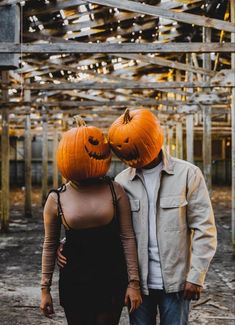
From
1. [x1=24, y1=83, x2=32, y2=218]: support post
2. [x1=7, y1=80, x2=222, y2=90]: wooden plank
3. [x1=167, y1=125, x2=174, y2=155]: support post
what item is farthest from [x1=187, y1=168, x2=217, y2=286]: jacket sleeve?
[x1=167, y1=125, x2=174, y2=155]: support post

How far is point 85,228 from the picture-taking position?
2.61 meters

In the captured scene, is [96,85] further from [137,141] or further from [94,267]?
[94,267]

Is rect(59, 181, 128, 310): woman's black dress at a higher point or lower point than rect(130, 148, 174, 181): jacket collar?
lower

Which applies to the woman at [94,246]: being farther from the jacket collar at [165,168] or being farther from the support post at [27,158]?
the support post at [27,158]

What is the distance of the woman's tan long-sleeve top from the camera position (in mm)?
2596

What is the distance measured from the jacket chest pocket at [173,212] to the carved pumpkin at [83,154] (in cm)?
38

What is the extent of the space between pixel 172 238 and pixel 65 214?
0.57 meters

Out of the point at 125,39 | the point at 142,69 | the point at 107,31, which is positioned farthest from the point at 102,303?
the point at 142,69

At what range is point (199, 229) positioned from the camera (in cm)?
270

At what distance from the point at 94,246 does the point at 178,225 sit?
1.51ft

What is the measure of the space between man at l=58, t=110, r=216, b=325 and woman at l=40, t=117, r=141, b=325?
0.10 metres

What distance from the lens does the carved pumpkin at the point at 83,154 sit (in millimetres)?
2697

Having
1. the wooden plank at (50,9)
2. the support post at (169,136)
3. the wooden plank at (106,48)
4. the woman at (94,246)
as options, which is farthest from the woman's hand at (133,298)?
the support post at (169,136)

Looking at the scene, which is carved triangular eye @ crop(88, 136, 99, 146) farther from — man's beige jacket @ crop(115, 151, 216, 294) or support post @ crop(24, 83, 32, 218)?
support post @ crop(24, 83, 32, 218)
